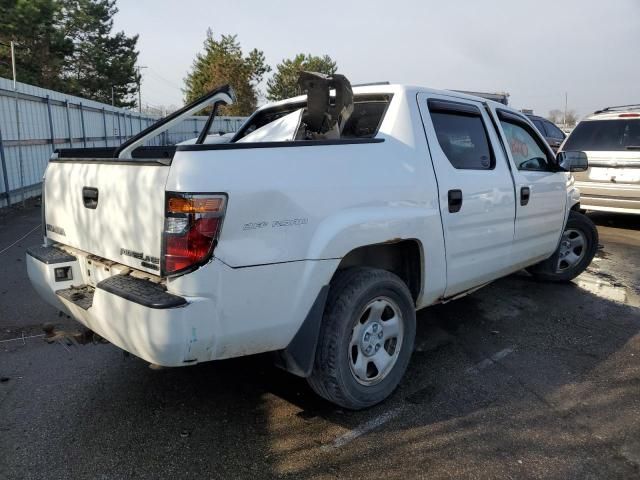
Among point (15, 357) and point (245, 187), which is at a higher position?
point (245, 187)

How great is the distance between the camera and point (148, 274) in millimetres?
2557

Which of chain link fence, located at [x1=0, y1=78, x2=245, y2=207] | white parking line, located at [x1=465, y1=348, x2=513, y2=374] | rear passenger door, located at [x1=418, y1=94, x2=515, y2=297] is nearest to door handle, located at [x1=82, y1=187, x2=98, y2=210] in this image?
rear passenger door, located at [x1=418, y1=94, x2=515, y2=297]

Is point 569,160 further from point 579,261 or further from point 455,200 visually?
point 455,200

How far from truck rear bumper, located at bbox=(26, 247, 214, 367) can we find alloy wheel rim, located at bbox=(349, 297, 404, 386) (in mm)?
923

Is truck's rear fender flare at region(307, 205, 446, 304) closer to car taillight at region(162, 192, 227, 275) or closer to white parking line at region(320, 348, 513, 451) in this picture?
car taillight at region(162, 192, 227, 275)

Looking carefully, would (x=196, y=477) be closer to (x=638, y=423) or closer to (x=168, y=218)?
(x=168, y=218)

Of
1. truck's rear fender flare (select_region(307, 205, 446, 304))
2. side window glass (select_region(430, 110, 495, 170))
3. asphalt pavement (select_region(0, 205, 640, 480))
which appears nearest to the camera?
asphalt pavement (select_region(0, 205, 640, 480))

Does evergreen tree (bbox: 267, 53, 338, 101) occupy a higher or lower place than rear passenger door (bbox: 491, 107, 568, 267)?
higher

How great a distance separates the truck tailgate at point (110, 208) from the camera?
8.01 ft

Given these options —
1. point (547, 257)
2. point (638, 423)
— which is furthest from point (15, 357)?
point (547, 257)

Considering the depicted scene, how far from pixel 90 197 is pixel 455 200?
225cm

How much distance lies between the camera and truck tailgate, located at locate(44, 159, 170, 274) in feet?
8.01

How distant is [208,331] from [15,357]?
2.21m

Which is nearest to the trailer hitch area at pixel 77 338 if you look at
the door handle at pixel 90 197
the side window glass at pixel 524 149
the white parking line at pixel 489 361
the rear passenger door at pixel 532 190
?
the door handle at pixel 90 197
